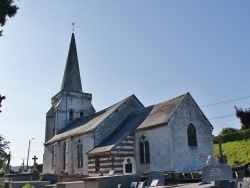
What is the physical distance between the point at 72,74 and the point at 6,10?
2996 cm

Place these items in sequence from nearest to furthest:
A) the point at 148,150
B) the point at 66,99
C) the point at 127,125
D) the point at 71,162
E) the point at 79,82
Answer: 1. the point at 148,150
2. the point at 127,125
3. the point at 71,162
4. the point at 66,99
5. the point at 79,82

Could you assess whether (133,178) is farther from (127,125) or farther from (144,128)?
(127,125)

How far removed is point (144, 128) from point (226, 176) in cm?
1338

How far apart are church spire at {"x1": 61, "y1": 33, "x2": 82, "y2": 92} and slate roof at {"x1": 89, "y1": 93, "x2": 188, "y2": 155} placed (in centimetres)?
1368

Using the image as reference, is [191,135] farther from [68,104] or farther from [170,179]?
[68,104]

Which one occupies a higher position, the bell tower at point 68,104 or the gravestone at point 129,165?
the bell tower at point 68,104

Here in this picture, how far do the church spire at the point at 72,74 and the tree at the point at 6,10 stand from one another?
28.0m

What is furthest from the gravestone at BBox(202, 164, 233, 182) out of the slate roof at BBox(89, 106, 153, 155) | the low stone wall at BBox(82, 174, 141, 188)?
the slate roof at BBox(89, 106, 153, 155)

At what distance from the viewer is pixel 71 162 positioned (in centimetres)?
3086

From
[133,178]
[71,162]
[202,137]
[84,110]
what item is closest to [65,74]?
[84,110]

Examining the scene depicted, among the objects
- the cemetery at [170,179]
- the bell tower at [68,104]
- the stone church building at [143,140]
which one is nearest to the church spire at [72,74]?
the bell tower at [68,104]

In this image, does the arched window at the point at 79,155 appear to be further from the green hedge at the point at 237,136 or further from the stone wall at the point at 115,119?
the green hedge at the point at 237,136

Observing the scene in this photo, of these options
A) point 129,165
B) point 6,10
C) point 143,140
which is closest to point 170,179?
point 129,165

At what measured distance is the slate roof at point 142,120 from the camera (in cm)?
2391
